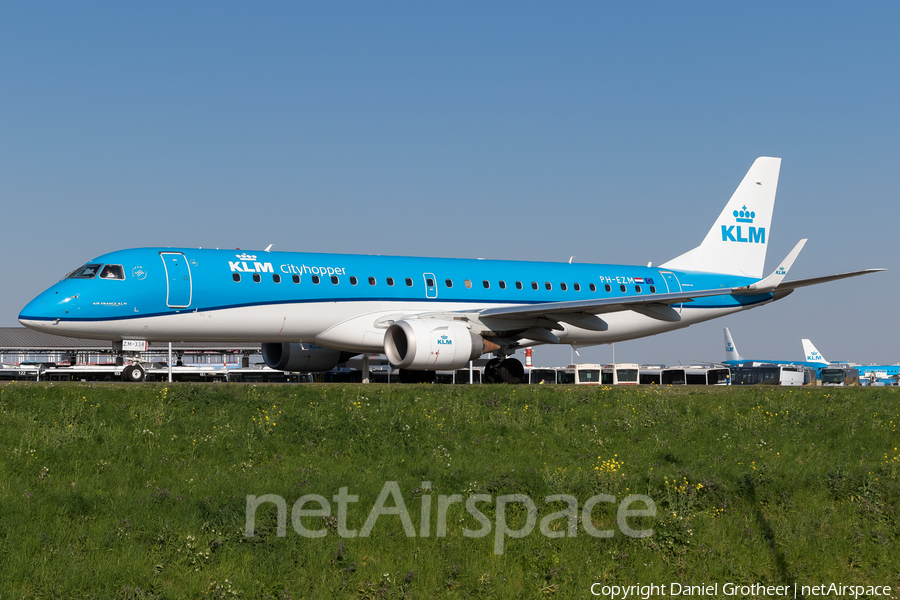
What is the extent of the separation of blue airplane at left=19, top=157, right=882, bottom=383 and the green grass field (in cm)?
545

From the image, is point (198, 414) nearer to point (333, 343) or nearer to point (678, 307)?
point (333, 343)

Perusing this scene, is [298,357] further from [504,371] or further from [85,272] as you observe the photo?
[85,272]

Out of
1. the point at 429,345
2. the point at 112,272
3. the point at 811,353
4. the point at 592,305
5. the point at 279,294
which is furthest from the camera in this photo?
the point at 811,353

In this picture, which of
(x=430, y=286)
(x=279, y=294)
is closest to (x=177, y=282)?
(x=279, y=294)

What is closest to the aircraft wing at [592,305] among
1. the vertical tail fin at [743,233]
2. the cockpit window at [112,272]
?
the vertical tail fin at [743,233]

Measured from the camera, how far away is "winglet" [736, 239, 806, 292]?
1084 inches

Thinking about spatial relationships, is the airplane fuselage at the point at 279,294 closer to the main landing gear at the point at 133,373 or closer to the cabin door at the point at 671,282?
the main landing gear at the point at 133,373

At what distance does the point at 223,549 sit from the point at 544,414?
9.15m

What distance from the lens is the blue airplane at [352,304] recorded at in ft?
81.4

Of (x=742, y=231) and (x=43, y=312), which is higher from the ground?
(x=742, y=231)

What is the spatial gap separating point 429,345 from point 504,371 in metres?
5.06

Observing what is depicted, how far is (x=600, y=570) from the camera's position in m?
12.1

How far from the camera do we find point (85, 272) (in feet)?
81.8

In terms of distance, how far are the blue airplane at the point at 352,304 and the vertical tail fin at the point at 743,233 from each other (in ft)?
12.9
